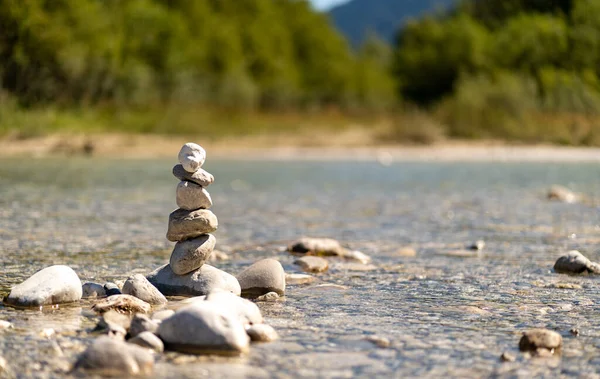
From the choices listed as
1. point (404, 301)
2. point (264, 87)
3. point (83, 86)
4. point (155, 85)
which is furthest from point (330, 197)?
point (264, 87)

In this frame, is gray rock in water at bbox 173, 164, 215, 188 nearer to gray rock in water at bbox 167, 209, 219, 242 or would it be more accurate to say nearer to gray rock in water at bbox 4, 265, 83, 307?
gray rock in water at bbox 167, 209, 219, 242

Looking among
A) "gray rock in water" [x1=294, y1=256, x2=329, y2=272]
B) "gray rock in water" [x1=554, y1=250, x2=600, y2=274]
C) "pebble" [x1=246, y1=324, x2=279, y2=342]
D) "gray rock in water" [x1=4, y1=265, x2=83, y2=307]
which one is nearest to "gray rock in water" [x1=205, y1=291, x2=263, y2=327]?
"pebble" [x1=246, y1=324, x2=279, y2=342]

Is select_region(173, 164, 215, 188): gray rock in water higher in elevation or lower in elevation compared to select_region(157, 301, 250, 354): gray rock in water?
higher

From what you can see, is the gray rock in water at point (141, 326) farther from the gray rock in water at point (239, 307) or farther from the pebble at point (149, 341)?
the gray rock in water at point (239, 307)

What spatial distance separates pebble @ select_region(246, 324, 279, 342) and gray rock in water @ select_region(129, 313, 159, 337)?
24.9 inches

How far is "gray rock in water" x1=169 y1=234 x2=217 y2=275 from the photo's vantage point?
7566 mm

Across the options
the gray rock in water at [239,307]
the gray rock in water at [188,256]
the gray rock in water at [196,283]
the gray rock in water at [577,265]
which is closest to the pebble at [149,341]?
the gray rock in water at [239,307]

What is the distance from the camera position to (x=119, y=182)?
21.2m

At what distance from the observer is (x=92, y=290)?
7.40 meters

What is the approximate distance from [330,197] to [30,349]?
1301 cm

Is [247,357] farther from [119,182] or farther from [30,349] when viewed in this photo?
[119,182]

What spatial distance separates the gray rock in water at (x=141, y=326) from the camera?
5875mm

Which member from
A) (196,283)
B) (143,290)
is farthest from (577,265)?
(143,290)

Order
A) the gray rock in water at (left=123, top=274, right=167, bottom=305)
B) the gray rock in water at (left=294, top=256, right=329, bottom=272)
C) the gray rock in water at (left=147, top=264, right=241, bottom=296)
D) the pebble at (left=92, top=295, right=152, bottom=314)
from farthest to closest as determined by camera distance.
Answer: the gray rock in water at (left=294, top=256, right=329, bottom=272) < the gray rock in water at (left=147, top=264, right=241, bottom=296) < the gray rock in water at (left=123, top=274, right=167, bottom=305) < the pebble at (left=92, top=295, right=152, bottom=314)
